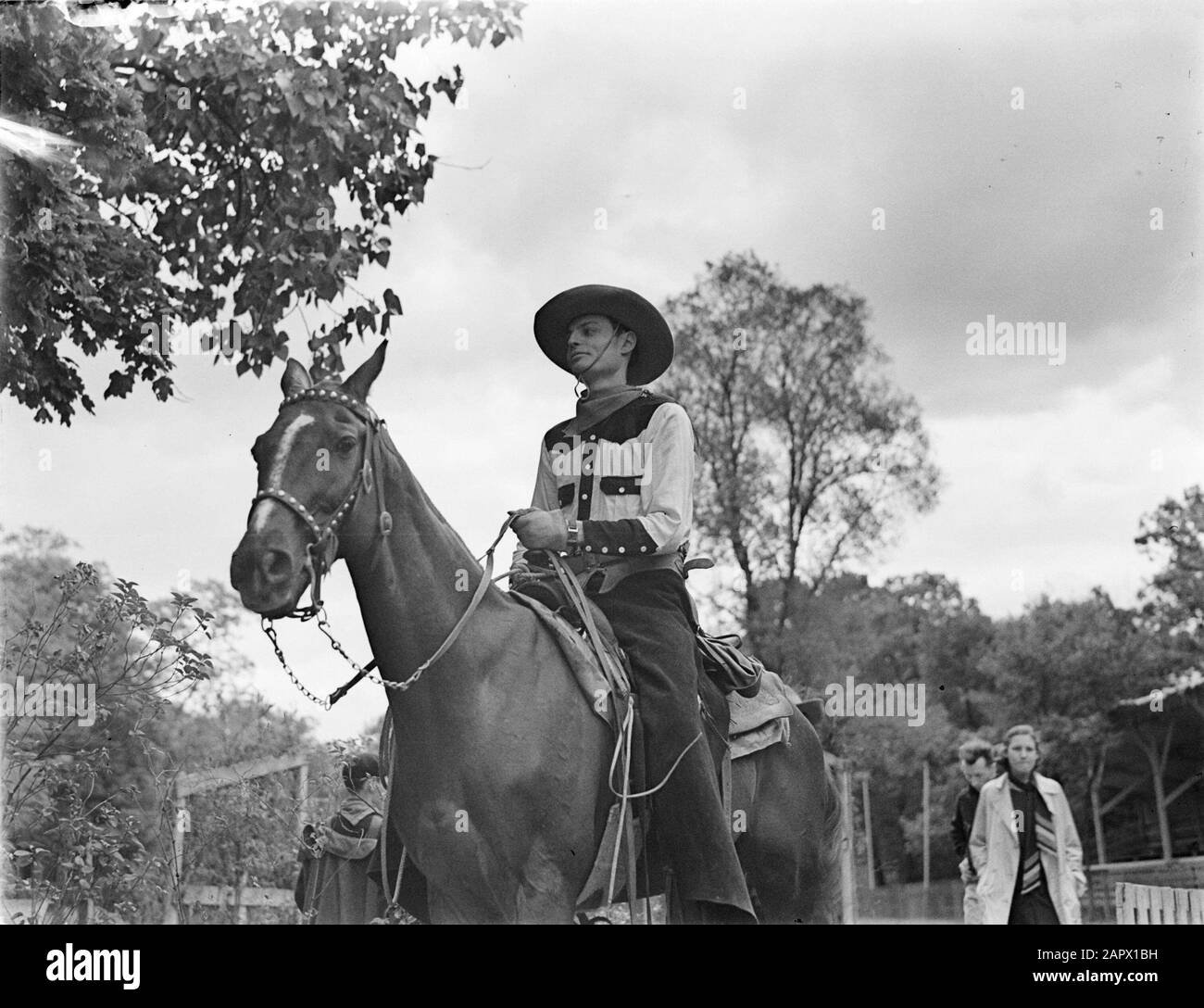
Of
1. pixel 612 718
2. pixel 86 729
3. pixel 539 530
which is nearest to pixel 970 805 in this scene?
pixel 612 718

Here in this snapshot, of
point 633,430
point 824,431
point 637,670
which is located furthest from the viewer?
point 824,431

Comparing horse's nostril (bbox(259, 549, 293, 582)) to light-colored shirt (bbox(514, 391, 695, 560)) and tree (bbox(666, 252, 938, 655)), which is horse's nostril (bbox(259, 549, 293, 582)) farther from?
tree (bbox(666, 252, 938, 655))

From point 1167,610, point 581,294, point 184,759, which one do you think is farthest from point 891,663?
point 184,759

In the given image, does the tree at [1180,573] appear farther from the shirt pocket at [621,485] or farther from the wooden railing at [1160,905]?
the shirt pocket at [621,485]

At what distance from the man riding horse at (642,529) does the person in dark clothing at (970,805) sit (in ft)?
3.50

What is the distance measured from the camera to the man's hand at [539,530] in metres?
5.24

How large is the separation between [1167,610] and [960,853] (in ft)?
5.41

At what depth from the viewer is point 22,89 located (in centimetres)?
681

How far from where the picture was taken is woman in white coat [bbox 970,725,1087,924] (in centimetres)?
558

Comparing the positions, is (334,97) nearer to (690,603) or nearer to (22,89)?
(22,89)
